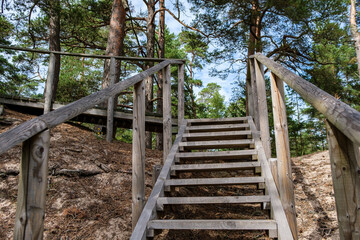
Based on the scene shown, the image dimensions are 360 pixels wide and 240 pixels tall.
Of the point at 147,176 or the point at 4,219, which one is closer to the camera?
the point at 4,219

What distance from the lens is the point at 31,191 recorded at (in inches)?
40.6

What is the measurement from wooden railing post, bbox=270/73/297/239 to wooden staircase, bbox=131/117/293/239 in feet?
0.32

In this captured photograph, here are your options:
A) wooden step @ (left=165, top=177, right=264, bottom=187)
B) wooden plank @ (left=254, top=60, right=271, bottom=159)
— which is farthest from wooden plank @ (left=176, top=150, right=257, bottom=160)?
wooden step @ (left=165, top=177, right=264, bottom=187)

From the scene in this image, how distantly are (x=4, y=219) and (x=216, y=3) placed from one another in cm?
757

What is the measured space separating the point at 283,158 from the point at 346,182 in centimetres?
113

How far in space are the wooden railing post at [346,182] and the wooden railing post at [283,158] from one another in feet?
3.39

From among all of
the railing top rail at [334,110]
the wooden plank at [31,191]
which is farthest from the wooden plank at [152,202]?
the railing top rail at [334,110]

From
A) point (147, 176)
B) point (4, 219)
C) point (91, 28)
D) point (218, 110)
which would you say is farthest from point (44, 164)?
point (218, 110)

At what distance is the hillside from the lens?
2805 mm

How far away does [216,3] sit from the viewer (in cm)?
764

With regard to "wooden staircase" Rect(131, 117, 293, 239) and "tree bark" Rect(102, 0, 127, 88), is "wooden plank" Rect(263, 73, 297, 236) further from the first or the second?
"tree bark" Rect(102, 0, 127, 88)

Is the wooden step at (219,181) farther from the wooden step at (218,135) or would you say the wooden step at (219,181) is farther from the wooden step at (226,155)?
the wooden step at (218,135)

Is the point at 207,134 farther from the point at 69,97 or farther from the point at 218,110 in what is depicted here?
the point at 218,110

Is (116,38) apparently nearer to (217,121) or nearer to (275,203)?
(217,121)
